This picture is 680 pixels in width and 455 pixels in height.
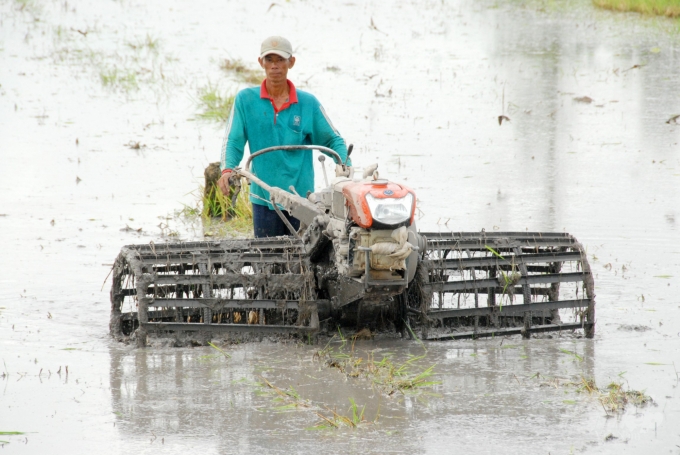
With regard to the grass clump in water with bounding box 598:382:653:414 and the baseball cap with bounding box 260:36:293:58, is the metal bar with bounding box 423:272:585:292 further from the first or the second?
the baseball cap with bounding box 260:36:293:58

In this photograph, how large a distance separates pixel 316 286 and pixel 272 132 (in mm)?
1107

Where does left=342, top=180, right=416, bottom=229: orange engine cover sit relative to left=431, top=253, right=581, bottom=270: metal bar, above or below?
above

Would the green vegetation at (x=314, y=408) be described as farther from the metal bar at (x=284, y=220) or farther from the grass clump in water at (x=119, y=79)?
the grass clump in water at (x=119, y=79)

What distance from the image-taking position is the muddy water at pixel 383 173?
486 cm

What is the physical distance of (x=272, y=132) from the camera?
6.56 metres

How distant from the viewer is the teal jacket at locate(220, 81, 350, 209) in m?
6.55

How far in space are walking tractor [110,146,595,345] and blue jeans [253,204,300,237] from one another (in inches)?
12.9

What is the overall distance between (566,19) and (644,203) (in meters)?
12.6

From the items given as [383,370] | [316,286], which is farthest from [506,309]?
[316,286]

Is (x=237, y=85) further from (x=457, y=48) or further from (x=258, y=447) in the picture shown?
(x=258, y=447)

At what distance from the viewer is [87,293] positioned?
24.0ft

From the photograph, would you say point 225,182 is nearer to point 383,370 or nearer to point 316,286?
point 316,286

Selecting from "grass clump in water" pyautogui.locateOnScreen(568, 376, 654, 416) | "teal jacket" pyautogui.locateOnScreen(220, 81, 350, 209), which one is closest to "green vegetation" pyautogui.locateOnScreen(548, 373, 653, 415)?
"grass clump in water" pyautogui.locateOnScreen(568, 376, 654, 416)

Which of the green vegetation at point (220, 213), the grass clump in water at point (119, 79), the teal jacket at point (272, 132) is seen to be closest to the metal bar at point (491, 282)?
the teal jacket at point (272, 132)
